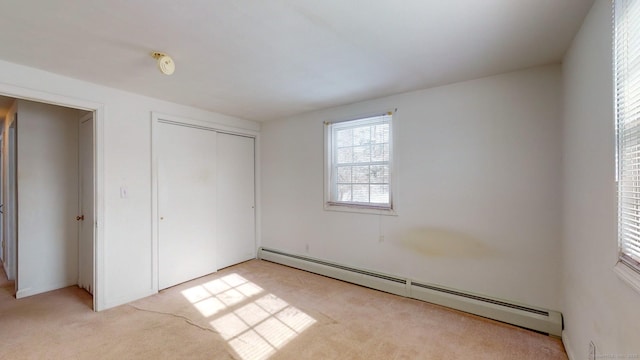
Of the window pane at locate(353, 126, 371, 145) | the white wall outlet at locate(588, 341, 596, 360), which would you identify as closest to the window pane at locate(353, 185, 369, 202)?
the window pane at locate(353, 126, 371, 145)

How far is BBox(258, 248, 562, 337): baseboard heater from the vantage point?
90.7 inches

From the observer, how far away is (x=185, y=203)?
3586mm

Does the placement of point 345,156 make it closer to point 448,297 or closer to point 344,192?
point 344,192

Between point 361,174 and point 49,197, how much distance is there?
3.99m

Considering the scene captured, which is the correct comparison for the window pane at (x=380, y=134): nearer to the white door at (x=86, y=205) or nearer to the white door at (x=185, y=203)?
the white door at (x=185, y=203)

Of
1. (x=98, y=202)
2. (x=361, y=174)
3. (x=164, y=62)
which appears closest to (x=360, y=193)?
(x=361, y=174)

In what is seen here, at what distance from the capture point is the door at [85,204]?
3150 millimetres

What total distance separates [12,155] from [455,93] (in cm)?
554

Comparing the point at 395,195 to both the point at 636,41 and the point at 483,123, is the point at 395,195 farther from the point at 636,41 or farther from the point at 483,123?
the point at 636,41

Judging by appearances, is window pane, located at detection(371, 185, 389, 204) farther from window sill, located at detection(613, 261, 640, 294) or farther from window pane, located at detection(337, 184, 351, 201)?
window sill, located at detection(613, 261, 640, 294)

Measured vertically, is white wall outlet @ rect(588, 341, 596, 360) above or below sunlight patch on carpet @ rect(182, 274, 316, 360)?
above

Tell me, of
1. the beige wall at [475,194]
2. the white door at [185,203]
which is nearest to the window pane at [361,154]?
the beige wall at [475,194]

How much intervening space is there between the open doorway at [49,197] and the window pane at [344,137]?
2955mm

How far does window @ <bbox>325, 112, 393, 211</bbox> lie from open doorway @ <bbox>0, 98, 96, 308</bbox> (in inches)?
114
